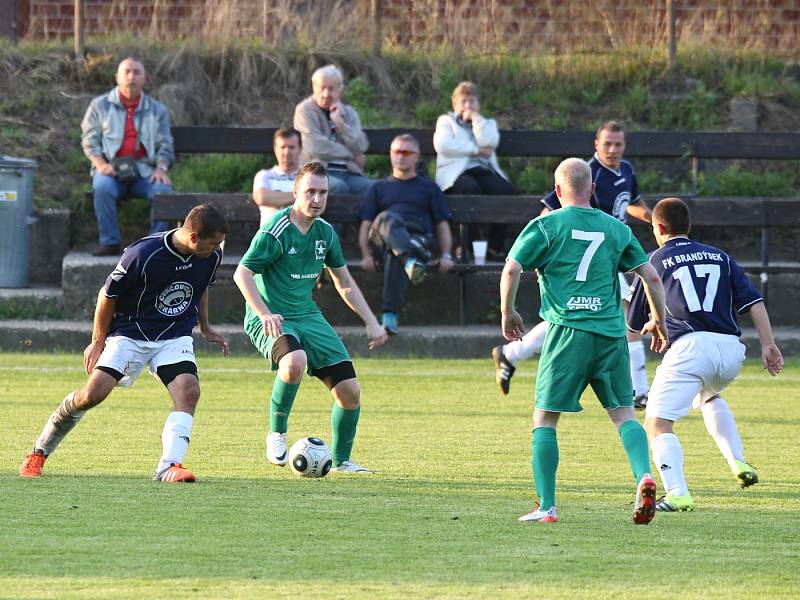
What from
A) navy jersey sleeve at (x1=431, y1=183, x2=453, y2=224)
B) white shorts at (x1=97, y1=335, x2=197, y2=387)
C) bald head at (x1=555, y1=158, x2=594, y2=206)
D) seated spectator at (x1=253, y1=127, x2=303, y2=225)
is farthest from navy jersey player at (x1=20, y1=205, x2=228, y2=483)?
navy jersey sleeve at (x1=431, y1=183, x2=453, y2=224)

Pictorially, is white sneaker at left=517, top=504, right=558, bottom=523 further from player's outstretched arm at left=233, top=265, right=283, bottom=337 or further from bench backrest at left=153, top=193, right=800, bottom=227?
bench backrest at left=153, top=193, right=800, bottom=227

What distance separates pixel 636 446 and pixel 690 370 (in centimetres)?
100

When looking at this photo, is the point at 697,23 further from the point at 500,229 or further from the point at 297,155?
the point at 297,155

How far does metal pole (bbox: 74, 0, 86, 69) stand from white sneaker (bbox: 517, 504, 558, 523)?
1384 centimetres

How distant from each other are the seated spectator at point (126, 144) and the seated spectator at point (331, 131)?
157cm

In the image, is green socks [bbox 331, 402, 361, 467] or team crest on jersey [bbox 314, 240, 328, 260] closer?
green socks [bbox 331, 402, 361, 467]

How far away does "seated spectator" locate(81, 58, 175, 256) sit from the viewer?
49.0 ft

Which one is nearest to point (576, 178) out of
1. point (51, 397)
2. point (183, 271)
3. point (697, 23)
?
point (183, 271)

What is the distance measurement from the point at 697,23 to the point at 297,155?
9.21m

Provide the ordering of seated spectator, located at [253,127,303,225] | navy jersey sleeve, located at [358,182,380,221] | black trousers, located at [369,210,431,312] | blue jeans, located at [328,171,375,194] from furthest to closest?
blue jeans, located at [328,171,375,194], navy jersey sleeve, located at [358,182,380,221], black trousers, located at [369,210,431,312], seated spectator, located at [253,127,303,225]

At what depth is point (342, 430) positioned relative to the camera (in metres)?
8.04

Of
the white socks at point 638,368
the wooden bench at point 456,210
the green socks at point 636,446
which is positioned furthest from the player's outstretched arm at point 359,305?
the wooden bench at point 456,210

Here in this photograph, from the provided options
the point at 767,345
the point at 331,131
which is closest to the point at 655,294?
the point at 767,345

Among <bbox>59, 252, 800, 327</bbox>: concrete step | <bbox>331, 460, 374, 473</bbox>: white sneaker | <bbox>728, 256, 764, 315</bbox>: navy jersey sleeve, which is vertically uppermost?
<bbox>728, 256, 764, 315</bbox>: navy jersey sleeve
